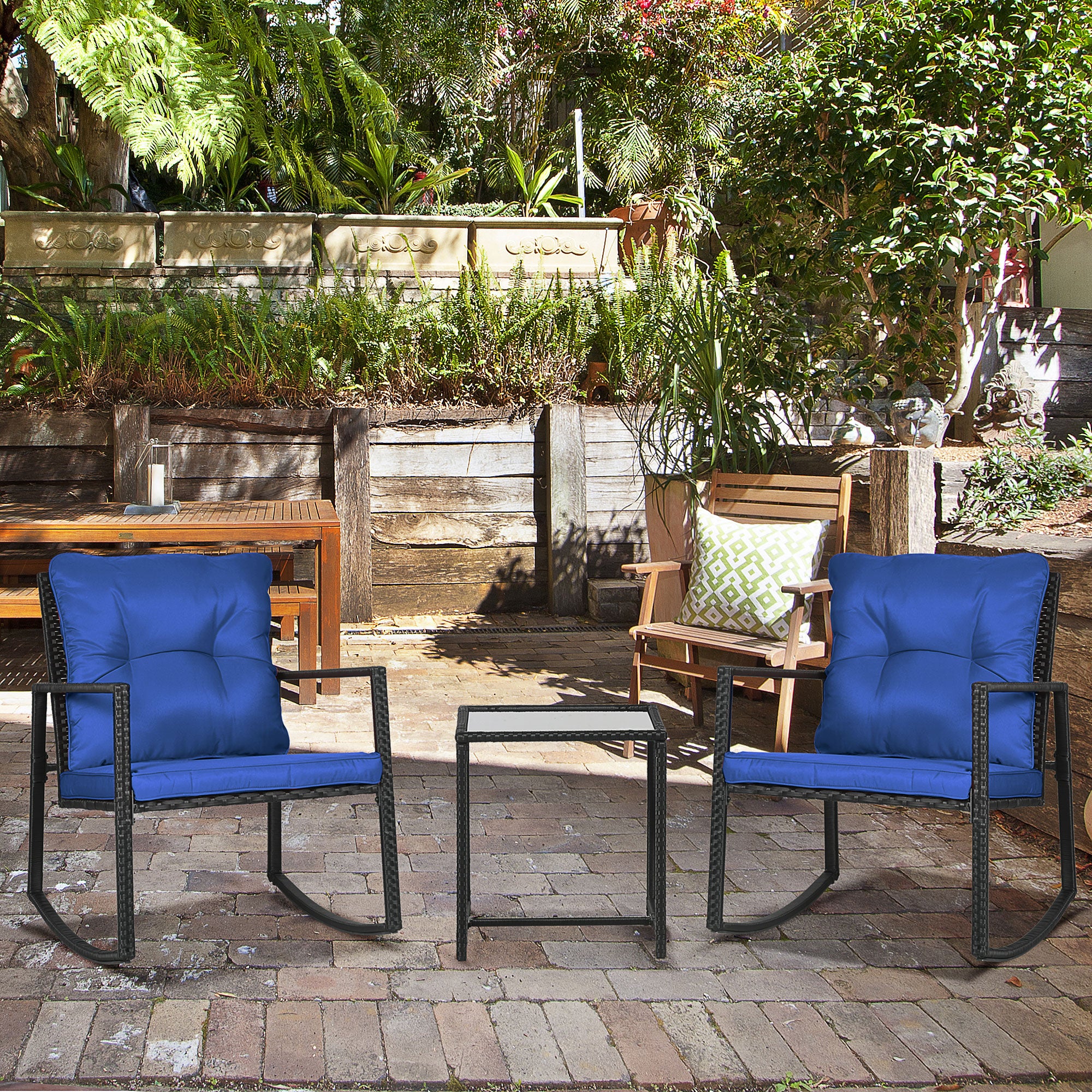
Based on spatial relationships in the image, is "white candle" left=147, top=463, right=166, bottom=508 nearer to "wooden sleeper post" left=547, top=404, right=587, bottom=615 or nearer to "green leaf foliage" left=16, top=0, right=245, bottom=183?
"green leaf foliage" left=16, top=0, right=245, bottom=183

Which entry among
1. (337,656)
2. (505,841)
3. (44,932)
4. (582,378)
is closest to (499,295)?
(582,378)

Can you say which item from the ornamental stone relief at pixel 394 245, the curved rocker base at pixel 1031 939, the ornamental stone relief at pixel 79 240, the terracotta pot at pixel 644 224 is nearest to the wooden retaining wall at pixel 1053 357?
the terracotta pot at pixel 644 224

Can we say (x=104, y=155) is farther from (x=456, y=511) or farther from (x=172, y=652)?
(x=172, y=652)

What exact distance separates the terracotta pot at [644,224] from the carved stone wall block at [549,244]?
30cm

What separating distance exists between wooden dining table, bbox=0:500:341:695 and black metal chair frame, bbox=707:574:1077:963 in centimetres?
223

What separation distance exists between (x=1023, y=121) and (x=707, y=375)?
142cm


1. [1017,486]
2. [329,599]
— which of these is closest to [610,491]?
[329,599]

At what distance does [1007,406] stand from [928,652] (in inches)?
128

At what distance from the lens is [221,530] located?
4.22 meters

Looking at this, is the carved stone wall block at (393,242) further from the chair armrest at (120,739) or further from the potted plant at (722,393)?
the chair armrest at (120,739)

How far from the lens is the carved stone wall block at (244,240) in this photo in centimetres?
676

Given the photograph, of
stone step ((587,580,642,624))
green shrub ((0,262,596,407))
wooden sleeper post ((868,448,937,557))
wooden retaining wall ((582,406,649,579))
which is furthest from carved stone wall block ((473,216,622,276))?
wooden sleeper post ((868,448,937,557))

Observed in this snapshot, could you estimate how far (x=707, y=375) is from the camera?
4.29 m

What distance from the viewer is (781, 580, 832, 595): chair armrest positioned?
11.4 ft
